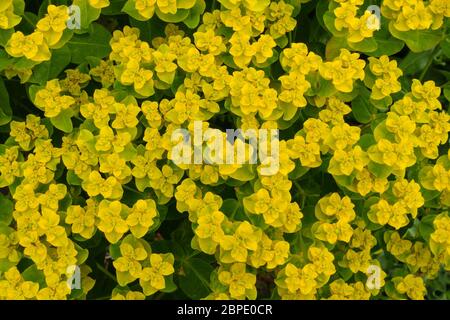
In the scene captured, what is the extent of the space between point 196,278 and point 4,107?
0.81 m

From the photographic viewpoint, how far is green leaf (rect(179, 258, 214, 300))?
2.11 metres

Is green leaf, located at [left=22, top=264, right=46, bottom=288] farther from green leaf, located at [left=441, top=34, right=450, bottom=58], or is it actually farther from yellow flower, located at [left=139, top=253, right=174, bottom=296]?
green leaf, located at [left=441, top=34, right=450, bottom=58]

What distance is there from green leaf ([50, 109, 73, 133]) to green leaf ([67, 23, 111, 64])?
19cm

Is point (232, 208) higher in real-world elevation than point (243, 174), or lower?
lower

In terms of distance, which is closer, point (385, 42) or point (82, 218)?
point (82, 218)

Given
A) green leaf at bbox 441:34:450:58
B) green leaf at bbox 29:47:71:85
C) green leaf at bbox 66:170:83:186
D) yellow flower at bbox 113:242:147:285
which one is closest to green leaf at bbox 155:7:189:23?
green leaf at bbox 29:47:71:85

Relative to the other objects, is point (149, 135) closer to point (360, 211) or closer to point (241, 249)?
point (241, 249)

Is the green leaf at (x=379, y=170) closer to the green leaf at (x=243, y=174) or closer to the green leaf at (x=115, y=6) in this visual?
the green leaf at (x=243, y=174)

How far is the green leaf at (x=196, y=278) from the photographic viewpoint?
211 centimetres

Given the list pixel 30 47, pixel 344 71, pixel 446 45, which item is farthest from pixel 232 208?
pixel 446 45

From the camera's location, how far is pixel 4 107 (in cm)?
207

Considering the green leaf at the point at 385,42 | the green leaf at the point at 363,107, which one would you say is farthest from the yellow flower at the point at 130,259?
the green leaf at the point at 385,42

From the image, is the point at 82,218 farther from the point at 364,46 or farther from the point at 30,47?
the point at 364,46

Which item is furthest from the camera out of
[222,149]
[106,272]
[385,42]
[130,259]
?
[106,272]
